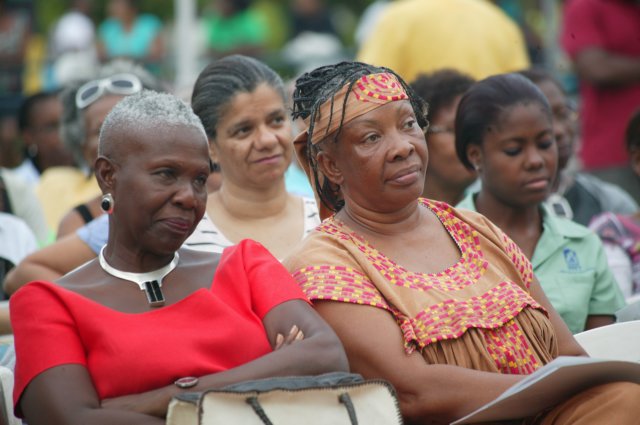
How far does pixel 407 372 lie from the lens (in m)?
3.56

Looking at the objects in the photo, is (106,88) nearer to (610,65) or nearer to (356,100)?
(356,100)

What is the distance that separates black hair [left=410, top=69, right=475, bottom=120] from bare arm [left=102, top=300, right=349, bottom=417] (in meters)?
2.64

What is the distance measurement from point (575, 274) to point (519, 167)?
1.72 feet

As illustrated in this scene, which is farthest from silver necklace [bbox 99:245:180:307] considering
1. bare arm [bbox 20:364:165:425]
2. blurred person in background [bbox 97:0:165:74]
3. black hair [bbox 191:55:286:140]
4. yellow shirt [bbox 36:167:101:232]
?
blurred person in background [bbox 97:0:165:74]

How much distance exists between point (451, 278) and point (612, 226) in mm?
2016

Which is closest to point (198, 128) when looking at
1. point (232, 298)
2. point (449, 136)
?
point (232, 298)

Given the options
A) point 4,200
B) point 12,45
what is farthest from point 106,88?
point 12,45

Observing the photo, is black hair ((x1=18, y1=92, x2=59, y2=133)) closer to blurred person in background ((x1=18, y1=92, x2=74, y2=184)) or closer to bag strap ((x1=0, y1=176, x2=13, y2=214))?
blurred person in background ((x1=18, y1=92, x2=74, y2=184))

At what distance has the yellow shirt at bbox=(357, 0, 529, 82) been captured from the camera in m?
7.57

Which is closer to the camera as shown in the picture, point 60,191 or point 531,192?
point 531,192

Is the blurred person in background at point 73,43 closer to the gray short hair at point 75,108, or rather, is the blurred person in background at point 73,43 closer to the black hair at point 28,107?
the black hair at point 28,107

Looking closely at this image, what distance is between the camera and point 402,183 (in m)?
3.88

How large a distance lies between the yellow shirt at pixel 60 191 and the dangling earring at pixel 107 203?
3.68 m

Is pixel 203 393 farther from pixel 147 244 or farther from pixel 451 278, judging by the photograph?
pixel 451 278
